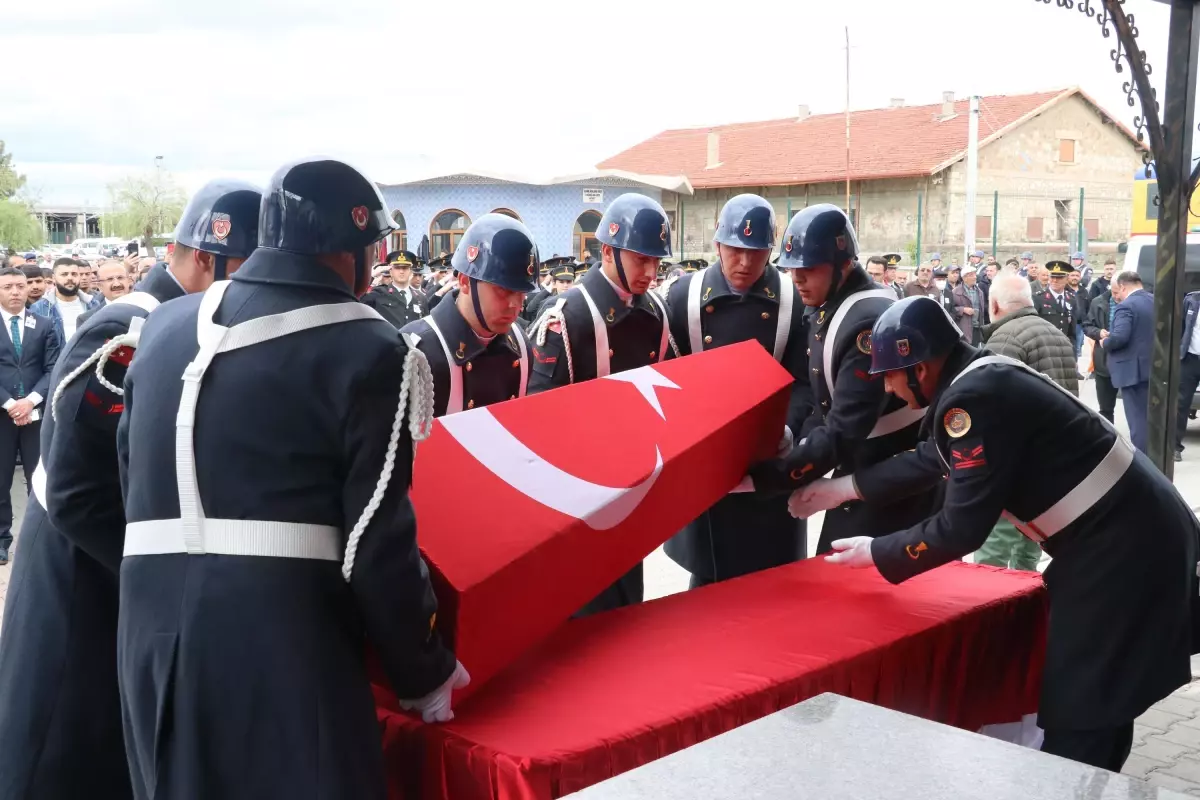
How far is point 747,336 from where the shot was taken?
184 inches

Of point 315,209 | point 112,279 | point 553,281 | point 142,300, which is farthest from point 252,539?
point 553,281

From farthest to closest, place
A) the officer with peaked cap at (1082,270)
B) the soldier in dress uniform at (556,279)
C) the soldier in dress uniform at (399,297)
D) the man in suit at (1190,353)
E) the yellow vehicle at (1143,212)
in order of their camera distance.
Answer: the officer with peaked cap at (1082,270) < the yellow vehicle at (1143,212) < the soldier in dress uniform at (556,279) < the soldier in dress uniform at (399,297) < the man in suit at (1190,353)

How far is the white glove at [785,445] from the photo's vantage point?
4184mm

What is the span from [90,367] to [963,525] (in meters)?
2.43

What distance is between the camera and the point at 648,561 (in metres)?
7.68

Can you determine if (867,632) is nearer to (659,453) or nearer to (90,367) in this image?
(659,453)

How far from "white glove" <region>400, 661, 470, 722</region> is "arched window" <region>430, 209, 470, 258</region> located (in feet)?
104

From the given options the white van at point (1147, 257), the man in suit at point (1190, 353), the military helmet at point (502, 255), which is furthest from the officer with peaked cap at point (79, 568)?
the white van at point (1147, 257)

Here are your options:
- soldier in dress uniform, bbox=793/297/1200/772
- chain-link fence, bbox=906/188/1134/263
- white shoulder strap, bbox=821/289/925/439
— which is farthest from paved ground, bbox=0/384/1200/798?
chain-link fence, bbox=906/188/1134/263

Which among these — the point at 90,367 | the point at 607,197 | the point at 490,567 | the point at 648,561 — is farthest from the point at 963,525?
the point at 607,197

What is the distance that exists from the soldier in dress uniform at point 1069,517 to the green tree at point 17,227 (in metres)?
56.8

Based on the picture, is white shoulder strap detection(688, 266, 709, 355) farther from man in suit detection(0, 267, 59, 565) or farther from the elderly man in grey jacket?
man in suit detection(0, 267, 59, 565)

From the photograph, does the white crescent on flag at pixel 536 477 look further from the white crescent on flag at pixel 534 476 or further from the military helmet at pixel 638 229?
the military helmet at pixel 638 229

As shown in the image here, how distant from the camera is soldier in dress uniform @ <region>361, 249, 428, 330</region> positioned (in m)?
12.7
